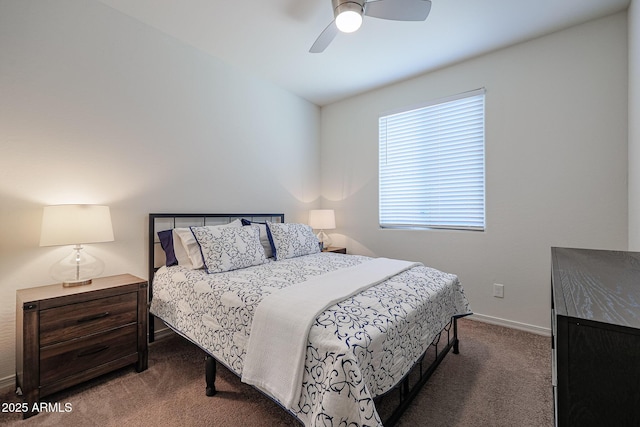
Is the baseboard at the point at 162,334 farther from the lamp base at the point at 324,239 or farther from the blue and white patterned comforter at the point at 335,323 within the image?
the lamp base at the point at 324,239

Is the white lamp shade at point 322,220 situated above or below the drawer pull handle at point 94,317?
above

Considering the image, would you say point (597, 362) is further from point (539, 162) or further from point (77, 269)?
point (77, 269)

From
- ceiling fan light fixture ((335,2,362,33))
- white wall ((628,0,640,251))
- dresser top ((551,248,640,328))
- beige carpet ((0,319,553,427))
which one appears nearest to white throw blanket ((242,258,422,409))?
beige carpet ((0,319,553,427))

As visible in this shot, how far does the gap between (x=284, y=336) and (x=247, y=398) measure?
0.76 meters

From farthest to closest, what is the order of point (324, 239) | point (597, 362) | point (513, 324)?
point (324, 239) < point (513, 324) < point (597, 362)

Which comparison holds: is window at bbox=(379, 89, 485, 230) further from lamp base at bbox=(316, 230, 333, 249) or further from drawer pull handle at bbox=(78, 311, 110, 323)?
drawer pull handle at bbox=(78, 311, 110, 323)

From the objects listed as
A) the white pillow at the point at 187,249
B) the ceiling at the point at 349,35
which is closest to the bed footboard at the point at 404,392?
the white pillow at the point at 187,249

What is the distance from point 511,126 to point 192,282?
3.20 meters

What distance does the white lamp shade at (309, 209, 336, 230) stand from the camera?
12.4ft

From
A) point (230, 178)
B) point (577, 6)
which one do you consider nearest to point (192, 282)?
point (230, 178)

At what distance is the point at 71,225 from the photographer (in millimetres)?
1820

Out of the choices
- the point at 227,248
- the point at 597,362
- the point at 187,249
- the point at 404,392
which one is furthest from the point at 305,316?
the point at 187,249

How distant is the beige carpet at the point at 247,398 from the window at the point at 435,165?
147cm

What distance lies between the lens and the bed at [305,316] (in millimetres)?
1185
